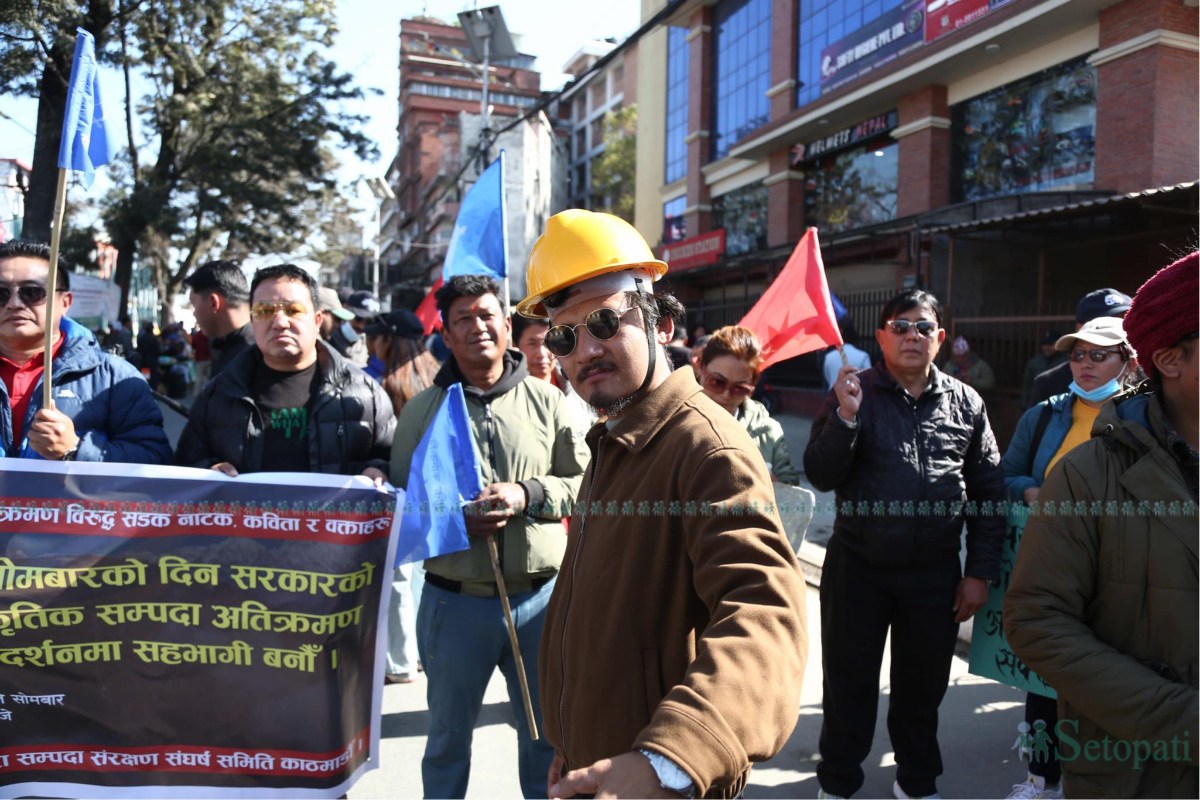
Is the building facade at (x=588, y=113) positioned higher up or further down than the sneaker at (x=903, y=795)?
higher up

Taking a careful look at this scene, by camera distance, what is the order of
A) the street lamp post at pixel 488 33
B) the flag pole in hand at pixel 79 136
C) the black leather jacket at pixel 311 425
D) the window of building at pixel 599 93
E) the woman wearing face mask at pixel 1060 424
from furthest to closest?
1. the window of building at pixel 599 93
2. the street lamp post at pixel 488 33
3. the woman wearing face mask at pixel 1060 424
4. the black leather jacket at pixel 311 425
5. the flag pole in hand at pixel 79 136

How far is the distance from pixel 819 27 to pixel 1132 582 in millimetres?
19725

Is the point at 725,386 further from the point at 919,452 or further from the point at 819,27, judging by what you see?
the point at 819,27

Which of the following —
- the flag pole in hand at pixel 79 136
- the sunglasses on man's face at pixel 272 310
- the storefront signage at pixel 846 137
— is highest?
the storefront signage at pixel 846 137

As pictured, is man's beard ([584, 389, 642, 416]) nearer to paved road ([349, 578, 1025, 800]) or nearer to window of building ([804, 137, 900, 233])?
paved road ([349, 578, 1025, 800])

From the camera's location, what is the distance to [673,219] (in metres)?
25.8

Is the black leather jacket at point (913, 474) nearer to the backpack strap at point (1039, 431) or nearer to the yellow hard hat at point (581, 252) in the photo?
the backpack strap at point (1039, 431)

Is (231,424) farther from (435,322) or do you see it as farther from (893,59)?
(893,59)

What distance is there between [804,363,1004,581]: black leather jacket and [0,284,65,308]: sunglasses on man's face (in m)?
2.98

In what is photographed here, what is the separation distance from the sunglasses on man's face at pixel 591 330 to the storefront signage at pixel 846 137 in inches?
672

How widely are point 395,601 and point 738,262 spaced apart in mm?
16162

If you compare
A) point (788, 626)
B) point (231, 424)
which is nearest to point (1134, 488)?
point (788, 626)

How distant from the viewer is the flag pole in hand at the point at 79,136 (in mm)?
2436

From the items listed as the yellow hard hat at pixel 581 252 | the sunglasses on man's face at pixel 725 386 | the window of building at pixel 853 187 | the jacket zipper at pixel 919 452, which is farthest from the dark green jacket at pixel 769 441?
the window of building at pixel 853 187
